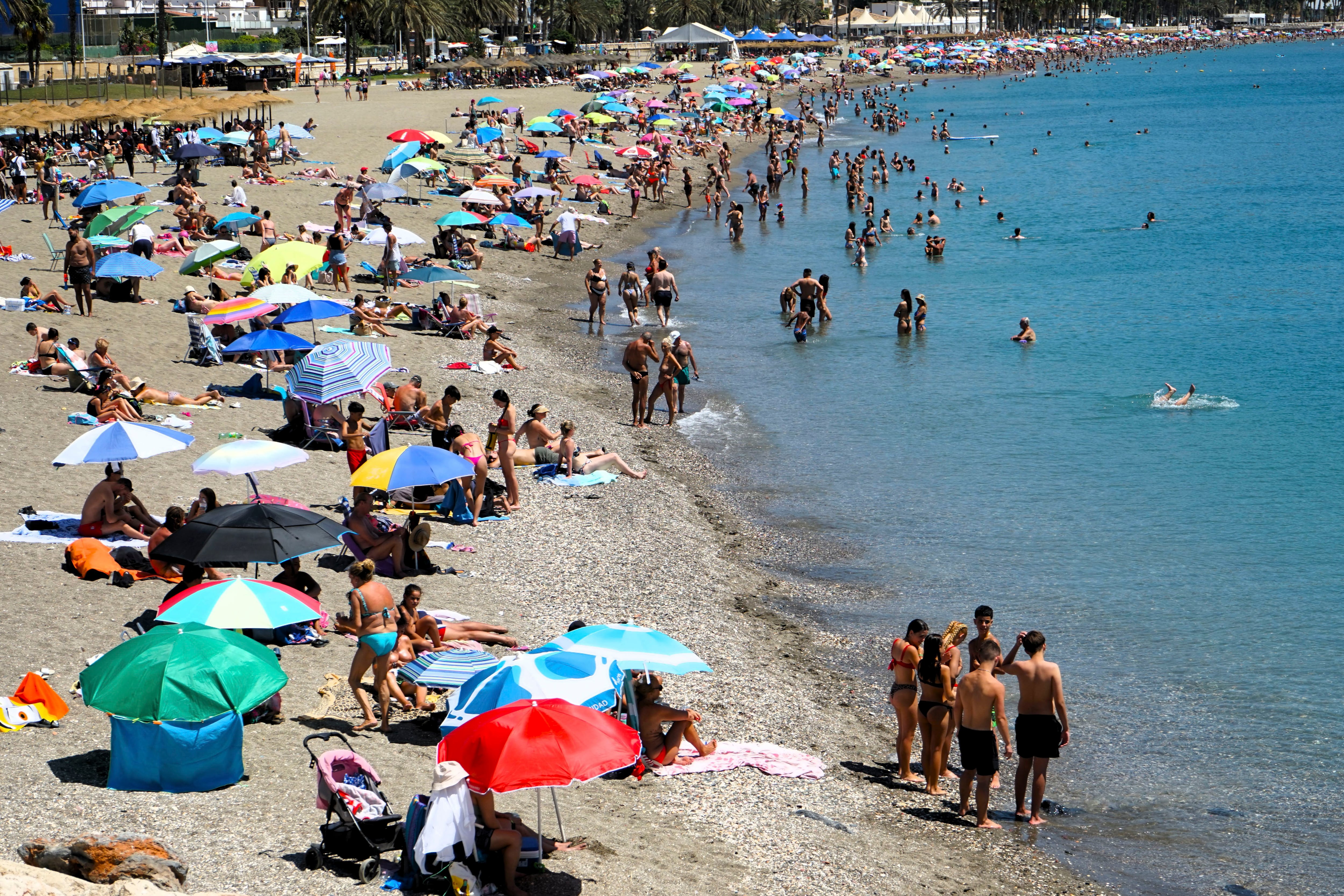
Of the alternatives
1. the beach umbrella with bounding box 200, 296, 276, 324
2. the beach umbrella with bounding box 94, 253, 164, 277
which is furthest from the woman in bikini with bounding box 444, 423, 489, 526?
the beach umbrella with bounding box 94, 253, 164, 277

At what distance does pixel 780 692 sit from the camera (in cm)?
1193

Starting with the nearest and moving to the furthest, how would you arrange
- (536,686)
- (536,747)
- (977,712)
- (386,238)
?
(536,747) → (536,686) → (977,712) → (386,238)

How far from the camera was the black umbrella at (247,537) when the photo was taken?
1058 centimetres

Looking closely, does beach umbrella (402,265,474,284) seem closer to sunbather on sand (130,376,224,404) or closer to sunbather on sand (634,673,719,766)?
sunbather on sand (130,376,224,404)

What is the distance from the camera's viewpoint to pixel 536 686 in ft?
27.2

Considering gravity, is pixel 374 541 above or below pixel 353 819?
above

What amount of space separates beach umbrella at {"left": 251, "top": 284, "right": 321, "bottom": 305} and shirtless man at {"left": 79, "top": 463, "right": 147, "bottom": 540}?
7122 mm

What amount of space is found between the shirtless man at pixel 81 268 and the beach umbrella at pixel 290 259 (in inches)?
101

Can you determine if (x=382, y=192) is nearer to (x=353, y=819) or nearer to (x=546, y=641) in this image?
(x=546, y=641)

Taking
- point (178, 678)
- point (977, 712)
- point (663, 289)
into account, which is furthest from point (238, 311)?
point (977, 712)

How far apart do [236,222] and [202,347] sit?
911 centimetres

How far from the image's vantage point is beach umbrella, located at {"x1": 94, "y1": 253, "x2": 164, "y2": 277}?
21141 mm

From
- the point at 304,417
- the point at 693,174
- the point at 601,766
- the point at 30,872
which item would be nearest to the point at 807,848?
the point at 601,766

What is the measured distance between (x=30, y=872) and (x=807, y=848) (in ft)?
16.0
